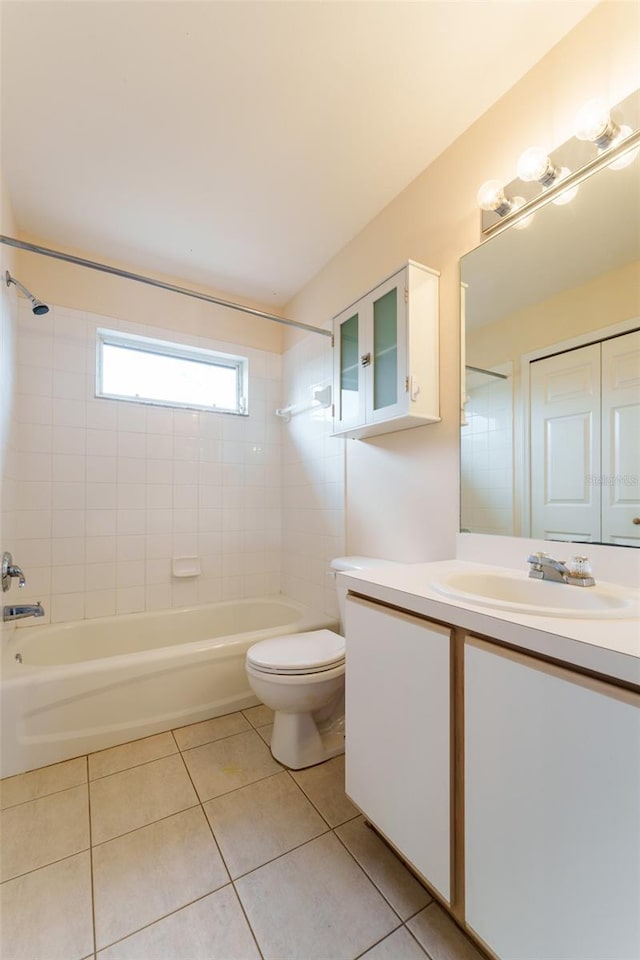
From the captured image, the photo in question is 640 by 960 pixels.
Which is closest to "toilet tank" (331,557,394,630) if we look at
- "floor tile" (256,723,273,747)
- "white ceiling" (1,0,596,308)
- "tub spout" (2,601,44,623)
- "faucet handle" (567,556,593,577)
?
"floor tile" (256,723,273,747)

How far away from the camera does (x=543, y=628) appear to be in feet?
2.36

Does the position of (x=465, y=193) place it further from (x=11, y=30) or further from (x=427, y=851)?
(x=427, y=851)

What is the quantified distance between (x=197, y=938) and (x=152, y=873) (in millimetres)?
246

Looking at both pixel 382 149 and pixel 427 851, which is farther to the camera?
pixel 382 149

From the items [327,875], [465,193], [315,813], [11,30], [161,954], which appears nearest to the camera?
[161,954]

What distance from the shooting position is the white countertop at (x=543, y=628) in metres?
0.62

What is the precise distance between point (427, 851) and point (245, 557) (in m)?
2.02

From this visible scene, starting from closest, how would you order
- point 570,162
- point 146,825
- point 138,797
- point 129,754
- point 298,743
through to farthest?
point 570,162 < point 146,825 < point 138,797 < point 298,743 < point 129,754

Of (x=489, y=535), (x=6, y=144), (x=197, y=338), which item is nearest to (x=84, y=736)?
(x=489, y=535)

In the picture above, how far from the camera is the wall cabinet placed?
5.11 feet

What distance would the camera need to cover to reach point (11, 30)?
121 cm

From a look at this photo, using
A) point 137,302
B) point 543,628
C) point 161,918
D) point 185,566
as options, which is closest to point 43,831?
point 161,918

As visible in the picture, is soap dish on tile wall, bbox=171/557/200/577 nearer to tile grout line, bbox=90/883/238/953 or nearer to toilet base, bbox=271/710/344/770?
toilet base, bbox=271/710/344/770

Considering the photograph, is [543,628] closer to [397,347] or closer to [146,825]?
[397,347]
